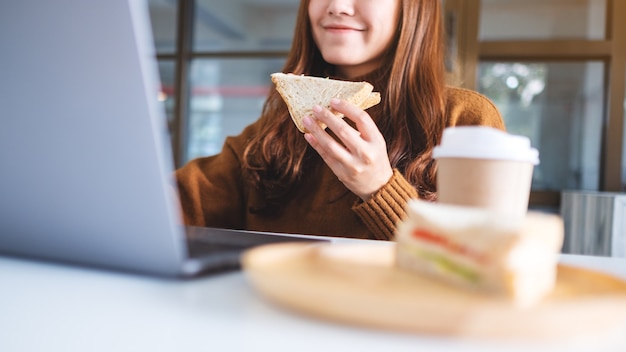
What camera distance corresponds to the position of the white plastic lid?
0.54m

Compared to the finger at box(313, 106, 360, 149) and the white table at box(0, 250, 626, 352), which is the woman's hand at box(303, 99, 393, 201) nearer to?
the finger at box(313, 106, 360, 149)

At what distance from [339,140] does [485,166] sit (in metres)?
0.75

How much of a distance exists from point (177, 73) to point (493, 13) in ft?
9.08

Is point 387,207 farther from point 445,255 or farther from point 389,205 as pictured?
point 445,255

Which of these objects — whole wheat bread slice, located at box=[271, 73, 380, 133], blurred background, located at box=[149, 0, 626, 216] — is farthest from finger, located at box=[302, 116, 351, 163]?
blurred background, located at box=[149, 0, 626, 216]

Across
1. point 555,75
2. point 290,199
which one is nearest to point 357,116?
point 290,199

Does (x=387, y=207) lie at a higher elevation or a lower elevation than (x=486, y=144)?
lower

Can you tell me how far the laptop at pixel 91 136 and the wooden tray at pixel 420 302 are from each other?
0.09 m

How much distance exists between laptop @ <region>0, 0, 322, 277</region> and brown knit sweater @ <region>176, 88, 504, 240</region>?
826 mm

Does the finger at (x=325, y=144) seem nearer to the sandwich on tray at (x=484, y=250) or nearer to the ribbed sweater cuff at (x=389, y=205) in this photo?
the ribbed sweater cuff at (x=389, y=205)

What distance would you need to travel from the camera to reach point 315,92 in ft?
3.83

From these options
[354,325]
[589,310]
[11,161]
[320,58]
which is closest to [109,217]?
[11,161]

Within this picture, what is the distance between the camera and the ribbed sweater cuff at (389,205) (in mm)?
1041

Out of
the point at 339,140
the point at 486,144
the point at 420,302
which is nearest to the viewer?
the point at 420,302
